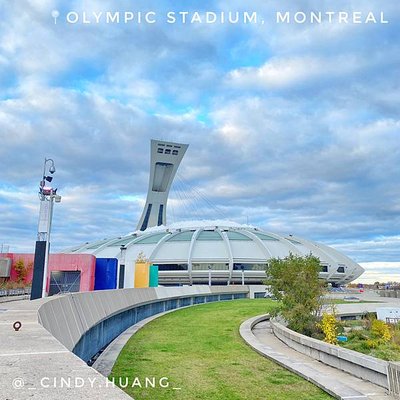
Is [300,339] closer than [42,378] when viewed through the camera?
No

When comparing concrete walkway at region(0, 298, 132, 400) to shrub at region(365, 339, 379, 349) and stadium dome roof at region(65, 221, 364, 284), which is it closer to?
shrub at region(365, 339, 379, 349)

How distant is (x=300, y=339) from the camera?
12398 mm

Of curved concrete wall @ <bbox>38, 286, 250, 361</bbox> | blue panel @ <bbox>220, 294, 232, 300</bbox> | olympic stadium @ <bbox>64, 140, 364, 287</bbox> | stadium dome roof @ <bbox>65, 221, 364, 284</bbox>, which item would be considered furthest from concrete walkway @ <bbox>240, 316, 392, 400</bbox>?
stadium dome roof @ <bbox>65, 221, 364, 284</bbox>

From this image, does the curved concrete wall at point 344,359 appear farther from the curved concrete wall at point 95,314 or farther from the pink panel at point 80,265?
the pink panel at point 80,265

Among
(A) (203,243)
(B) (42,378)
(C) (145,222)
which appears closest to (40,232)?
(B) (42,378)

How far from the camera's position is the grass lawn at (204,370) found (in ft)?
23.9

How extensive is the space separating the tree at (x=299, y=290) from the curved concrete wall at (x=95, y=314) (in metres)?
6.36

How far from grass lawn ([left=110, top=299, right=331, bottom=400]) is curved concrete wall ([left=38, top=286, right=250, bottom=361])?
869 millimetres

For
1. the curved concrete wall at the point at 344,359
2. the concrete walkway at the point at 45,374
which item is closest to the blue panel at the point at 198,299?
the curved concrete wall at the point at 344,359

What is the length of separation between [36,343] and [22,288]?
30.7 m

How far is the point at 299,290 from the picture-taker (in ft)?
51.6

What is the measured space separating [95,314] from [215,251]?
178ft

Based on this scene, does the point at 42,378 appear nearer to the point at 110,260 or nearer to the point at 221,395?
the point at 221,395

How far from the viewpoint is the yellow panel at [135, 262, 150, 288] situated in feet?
107
